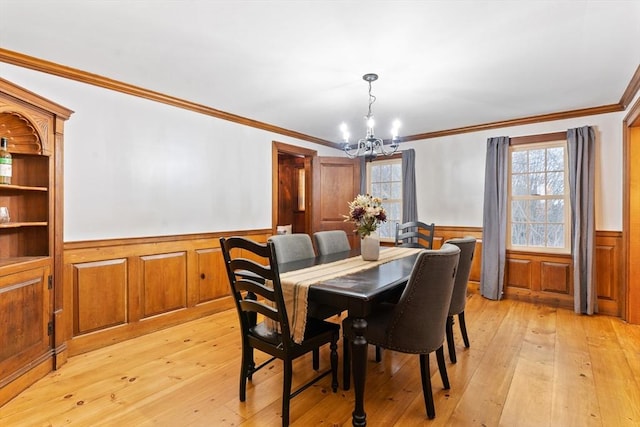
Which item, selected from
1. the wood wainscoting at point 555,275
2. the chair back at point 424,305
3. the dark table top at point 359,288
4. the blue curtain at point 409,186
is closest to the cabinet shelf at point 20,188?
the dark table top at point 359,288

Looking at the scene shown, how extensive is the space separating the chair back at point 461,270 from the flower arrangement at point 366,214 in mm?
598

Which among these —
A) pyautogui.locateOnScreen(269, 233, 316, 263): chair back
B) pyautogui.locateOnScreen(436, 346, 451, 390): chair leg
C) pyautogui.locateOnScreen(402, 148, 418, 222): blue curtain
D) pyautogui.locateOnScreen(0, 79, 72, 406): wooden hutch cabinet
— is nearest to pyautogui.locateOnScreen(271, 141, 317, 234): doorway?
pyautogui.locateOnScreen(402, 148, 418, 222): blue curtain

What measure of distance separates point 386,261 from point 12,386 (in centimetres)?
272

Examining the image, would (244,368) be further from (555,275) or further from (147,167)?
(555,275)

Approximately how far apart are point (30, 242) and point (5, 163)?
63 centimetres

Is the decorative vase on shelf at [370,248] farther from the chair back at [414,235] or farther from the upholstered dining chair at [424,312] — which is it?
the chair back at [414,235]

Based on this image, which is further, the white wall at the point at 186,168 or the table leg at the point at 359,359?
the white wall at the point at 186,168

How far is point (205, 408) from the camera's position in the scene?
79.3 inches

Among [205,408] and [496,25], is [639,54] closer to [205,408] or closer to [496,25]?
[496,25]

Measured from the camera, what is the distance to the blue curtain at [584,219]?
3.74m

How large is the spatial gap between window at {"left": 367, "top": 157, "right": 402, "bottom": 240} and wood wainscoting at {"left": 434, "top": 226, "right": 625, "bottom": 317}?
93 centimetres

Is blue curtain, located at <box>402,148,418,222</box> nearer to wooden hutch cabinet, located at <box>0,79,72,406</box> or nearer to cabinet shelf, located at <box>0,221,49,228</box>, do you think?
wooden hutch cabinet, located at <box>0,79,72,406</box>

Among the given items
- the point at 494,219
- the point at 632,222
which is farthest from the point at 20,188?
the point at 632,222

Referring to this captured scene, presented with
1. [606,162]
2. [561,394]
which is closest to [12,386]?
[561,394]
